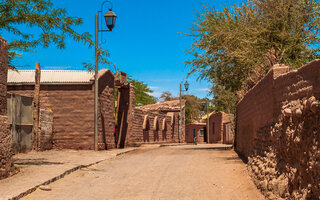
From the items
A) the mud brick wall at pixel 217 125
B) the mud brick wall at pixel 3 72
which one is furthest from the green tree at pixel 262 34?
the mud brick wall at pixel 217 125

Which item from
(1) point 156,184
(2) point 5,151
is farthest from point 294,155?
(2) point 5,151

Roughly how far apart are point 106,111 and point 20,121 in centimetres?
653

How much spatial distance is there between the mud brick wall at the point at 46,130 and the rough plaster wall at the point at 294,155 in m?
11.6

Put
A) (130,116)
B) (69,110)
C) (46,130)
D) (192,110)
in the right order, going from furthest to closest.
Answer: (192,110), (130,116), (69,110), (46,130)

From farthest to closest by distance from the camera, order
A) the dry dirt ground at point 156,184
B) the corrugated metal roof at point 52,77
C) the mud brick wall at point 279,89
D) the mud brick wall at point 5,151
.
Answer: the corrugated metal roof at point 52,77 → the mud brick wall at point 5,151 → the dry dirt ground at point 156,184 → the mud brick wall at point 279,89

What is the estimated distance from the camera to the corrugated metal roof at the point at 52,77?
1942cm

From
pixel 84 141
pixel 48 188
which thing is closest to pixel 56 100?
pixel 84 141

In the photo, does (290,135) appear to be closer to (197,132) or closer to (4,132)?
(4,132)

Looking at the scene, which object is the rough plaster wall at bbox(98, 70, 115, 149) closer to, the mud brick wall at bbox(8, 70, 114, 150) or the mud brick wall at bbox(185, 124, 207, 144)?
the mud brick wall at bbox(8, 70, 114, 150)

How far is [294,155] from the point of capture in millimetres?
5906

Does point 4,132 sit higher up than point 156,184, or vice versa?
point 4,132

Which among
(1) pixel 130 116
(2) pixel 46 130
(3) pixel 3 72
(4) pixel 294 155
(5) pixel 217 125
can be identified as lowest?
(4) pixel 294 155

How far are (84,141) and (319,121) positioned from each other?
15.8 meters

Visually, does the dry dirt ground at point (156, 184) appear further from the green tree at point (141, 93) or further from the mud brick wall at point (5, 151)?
the green tree at point (141, 93)
